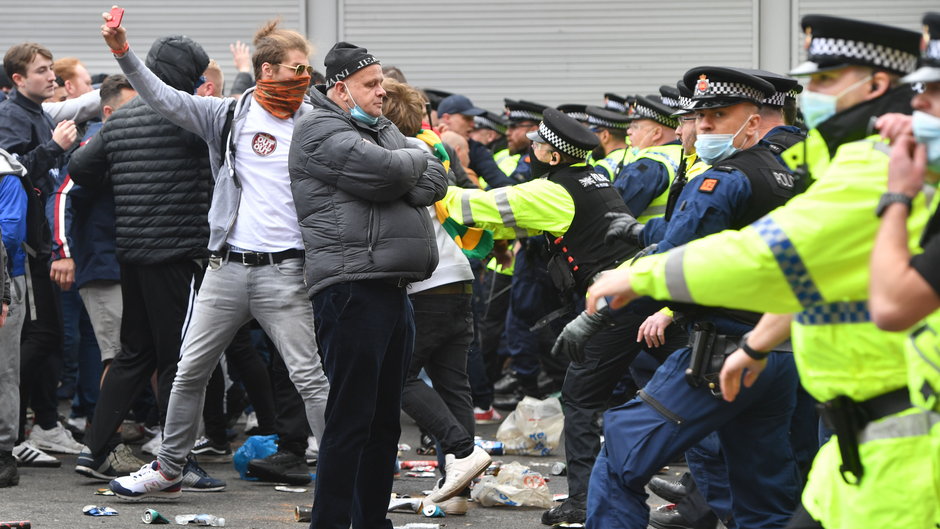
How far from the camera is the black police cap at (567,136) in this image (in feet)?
20.5

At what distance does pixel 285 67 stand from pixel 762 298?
3.34m

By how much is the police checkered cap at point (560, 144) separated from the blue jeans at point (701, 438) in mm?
1904

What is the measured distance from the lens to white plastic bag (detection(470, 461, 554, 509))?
6457 mm

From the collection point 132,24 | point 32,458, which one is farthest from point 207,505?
point 132,24

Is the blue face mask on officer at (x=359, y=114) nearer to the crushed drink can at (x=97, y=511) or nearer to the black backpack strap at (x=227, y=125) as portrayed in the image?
the black backpack strap at (x=227, y=125)

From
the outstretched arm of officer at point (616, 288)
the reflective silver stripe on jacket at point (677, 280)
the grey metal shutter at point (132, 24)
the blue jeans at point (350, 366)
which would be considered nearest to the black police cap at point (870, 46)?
the reflective silver stripe on jacket at point (677, 280)

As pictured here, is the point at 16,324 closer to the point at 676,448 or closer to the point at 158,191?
the point at 158,191

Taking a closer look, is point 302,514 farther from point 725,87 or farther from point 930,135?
point 930,135

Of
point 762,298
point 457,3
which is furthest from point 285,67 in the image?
point 457,3

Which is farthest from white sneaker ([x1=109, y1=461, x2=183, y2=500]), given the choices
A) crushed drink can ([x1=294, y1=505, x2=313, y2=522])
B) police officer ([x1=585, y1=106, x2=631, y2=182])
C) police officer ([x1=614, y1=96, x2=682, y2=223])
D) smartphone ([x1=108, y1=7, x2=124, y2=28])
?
police officer ([x1=585, y1=106, x2=631, y2=182])

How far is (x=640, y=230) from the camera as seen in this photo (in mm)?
4957

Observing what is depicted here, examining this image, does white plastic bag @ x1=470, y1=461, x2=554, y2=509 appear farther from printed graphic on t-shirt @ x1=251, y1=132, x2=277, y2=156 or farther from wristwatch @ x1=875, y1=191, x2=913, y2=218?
wristwatch @ x1=875, y1=191, x2=913, y2=218

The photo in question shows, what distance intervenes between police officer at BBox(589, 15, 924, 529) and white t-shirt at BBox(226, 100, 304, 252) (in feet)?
9.61

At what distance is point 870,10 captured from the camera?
13.7 metres
